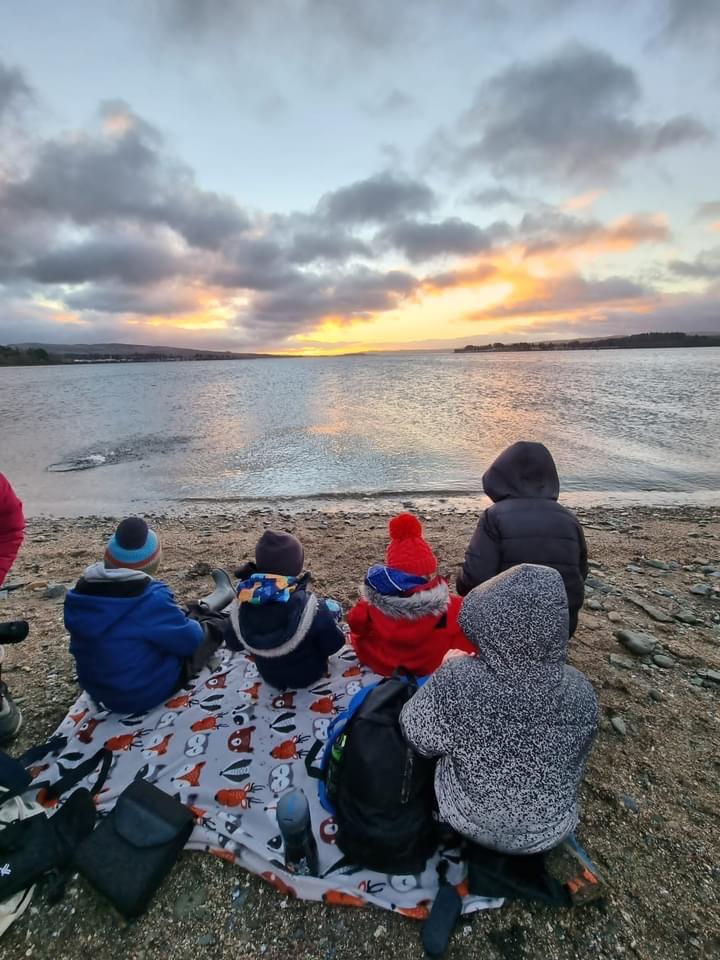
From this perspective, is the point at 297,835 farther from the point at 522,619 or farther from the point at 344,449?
the point at 344,449

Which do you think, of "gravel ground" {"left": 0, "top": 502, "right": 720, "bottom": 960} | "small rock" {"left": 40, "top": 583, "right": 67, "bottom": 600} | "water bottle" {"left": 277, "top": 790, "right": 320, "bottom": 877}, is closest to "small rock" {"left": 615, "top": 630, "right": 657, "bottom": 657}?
"gravel ground" {"left": 0, "top": 502, "right": 720, "bottom": 960}

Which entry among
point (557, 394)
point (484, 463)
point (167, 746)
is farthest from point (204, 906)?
point (557, 394)

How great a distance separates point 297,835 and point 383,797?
1.73 ft

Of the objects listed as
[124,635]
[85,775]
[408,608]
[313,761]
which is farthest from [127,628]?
[408,608]

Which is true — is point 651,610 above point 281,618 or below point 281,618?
below

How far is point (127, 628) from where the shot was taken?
3.34m

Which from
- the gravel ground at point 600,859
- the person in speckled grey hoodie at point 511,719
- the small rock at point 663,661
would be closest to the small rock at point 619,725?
the gravel ground at point 600,859

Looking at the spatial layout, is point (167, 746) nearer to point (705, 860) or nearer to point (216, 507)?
point (705, 860)

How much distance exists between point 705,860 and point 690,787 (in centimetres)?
55

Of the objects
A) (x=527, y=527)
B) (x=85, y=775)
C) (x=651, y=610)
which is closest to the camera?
(x=85, y=775)

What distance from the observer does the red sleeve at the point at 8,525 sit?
352cm

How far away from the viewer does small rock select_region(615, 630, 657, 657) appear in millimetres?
4543

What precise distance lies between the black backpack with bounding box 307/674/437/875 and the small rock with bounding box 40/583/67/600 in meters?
5.40

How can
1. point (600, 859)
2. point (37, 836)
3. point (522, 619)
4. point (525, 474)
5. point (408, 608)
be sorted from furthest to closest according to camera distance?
point (525, 474)
point (408, 608)
point (600, 859)
point (37, 836)
point (522, 619)
